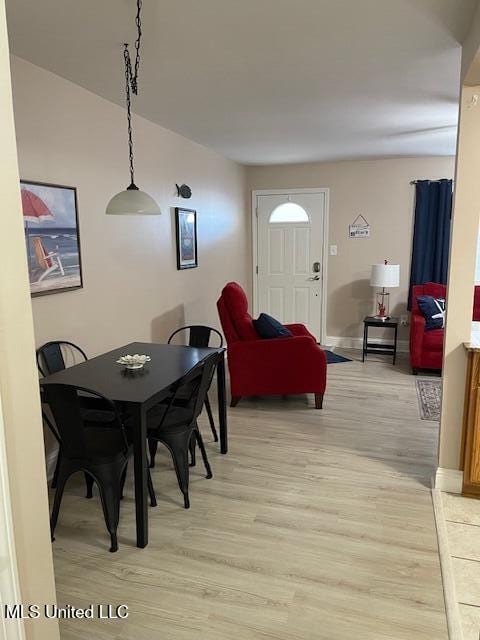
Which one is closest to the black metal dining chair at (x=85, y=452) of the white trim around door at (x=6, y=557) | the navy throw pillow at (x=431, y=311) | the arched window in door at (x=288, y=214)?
the white trim around door at (x=6, y=557)

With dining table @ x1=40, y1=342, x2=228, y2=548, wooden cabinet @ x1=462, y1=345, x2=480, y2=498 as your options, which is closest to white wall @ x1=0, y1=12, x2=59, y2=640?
dining table @ x1=40, y1=342, x2=228, y2=548

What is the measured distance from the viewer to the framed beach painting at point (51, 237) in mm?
2734

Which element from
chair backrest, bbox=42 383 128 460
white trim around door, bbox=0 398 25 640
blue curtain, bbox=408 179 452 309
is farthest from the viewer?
blue curtain, bbox=408 179 452 309

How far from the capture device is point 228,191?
5.87m

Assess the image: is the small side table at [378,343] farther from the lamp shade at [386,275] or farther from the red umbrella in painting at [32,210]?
the red umbrella in painting at [32,210]

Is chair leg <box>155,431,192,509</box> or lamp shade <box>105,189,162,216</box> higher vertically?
lamp shade <box>105,189,162,216</box>

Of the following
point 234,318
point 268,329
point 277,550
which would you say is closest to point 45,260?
point 234,318

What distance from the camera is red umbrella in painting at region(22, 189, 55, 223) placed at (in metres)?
2.69

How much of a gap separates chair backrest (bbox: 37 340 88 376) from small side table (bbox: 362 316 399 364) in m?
3.74

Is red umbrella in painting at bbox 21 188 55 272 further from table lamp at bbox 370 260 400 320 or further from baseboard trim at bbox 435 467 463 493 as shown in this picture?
table lamp at bbox 370 260 400 320

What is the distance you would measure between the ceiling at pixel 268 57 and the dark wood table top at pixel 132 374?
1.76 metres

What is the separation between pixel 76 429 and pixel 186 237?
9.43ft

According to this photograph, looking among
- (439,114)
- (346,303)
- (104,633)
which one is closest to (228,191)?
(346,303)

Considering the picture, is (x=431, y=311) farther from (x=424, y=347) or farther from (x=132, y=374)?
(x=132, y=374)
